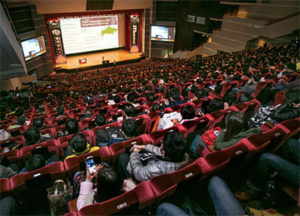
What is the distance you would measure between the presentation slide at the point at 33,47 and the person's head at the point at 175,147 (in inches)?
556

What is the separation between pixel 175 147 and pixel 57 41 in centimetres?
1750

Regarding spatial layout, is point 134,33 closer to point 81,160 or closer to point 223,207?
point 81,160

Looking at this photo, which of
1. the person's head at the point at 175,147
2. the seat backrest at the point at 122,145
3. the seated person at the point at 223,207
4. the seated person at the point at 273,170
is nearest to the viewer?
the seated person at the point at 223,207

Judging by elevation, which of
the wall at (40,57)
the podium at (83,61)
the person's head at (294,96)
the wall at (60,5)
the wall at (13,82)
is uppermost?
the wall at (60,5)

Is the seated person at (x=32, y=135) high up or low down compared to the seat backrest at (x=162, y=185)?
down

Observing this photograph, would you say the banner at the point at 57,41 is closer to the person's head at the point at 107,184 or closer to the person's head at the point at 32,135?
the person's head at the point at 32,135

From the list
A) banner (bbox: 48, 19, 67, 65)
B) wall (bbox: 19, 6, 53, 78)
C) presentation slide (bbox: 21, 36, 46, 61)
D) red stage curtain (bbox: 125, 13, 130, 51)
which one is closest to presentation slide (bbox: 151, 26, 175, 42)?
red stage curtain (bbox: 125, 13, 130, 51)

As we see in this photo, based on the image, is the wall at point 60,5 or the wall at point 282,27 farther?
the wall at point 282,27

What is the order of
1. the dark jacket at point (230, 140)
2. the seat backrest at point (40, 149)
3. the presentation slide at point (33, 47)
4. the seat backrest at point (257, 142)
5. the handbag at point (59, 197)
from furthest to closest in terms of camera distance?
the presentation slide at point (33, 47) → the seat backrest at point (40, 149) → the dark jacket at point (230, 140) → the seat backrest at point (257, 142) → the handbag at point (59, 197)

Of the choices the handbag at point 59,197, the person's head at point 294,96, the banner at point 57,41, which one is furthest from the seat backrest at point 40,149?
the banner at point 57,41

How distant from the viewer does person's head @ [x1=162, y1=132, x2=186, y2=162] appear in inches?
72.2

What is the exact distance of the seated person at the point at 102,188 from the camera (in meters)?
1.63

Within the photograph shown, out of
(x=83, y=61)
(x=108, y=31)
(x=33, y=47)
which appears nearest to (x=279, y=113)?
(x=33, y=47)

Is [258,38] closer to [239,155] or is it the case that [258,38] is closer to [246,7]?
[246,7]
